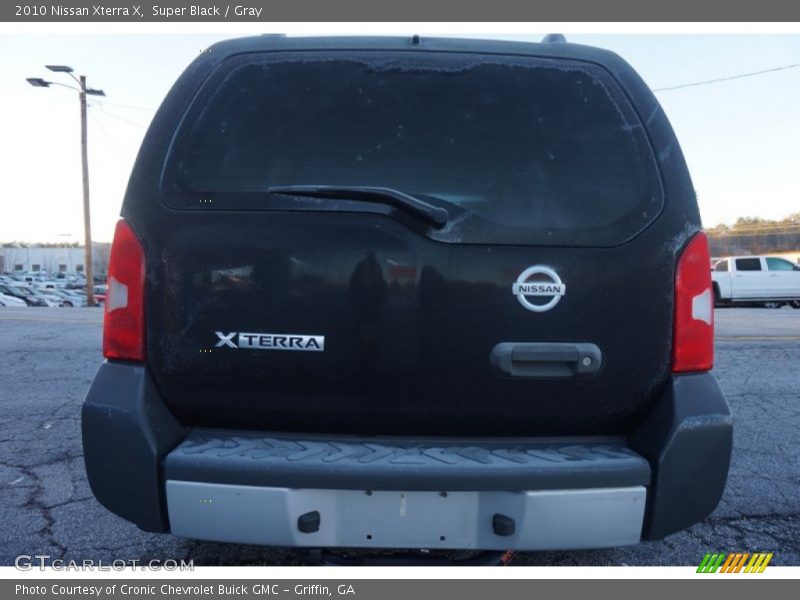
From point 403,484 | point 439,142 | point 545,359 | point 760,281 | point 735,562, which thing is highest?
point 439,142

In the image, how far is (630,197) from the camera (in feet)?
6.15

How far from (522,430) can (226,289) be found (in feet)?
3.50

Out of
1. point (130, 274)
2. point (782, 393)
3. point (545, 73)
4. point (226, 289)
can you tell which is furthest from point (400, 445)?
point (782, 393)

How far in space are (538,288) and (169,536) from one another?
81.2 inches

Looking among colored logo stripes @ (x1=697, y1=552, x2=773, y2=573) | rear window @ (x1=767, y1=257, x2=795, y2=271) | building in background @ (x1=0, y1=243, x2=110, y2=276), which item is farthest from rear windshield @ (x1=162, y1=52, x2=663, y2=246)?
building in background @ (x1=0, y1=243, x2=110, y2=276)

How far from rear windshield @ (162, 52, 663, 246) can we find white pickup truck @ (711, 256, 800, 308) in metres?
22.5

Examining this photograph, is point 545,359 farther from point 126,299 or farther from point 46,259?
point 46,259

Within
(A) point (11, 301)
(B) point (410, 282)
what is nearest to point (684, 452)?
(B) point (410, 282)

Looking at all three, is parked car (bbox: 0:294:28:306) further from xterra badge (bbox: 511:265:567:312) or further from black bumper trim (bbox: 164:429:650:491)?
xterra badge (bbox: 511:265:567:312)

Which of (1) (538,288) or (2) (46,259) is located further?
(2) (46,259)

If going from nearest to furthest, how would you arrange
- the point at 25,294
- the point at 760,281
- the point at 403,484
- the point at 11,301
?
1. the point at 403,484
2. the point at 760,281
3. the point at 11,301
4. the point at 25,294

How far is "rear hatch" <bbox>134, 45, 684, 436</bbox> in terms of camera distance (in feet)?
5.95

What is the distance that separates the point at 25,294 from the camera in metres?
31.3

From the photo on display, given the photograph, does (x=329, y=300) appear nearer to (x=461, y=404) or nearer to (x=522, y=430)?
(x=461, y=404)
